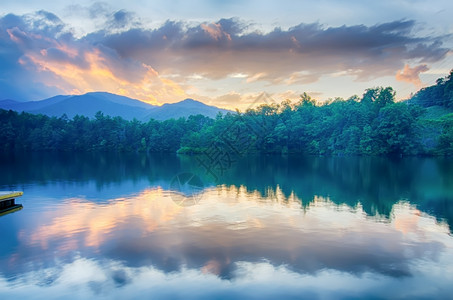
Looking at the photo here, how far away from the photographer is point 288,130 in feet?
240

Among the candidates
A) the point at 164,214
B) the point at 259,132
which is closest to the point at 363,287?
A: the point at 164,214

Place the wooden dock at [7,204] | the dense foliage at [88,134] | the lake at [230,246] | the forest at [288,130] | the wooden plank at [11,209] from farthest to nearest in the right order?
the dense foliage at [88,134] < the forest at [288,130] < the wooden dock at [7,204] < the wooden plank at [11,209] < the lake at [230,246]

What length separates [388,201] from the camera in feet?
57.2

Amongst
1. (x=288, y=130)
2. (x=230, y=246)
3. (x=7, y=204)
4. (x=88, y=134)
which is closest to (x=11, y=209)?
(x=7, y=204)

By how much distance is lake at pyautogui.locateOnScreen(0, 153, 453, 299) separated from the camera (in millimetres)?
7652

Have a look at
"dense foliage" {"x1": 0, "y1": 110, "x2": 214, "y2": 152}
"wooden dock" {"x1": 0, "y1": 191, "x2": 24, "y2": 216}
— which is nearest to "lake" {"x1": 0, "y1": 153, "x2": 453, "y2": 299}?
"wooden dock" {"x1": 0, "y1": 191, "x2": 24, "y2": 216}

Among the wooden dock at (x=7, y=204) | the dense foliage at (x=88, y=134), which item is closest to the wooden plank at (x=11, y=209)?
the wooden dock at (x=7, y=204)

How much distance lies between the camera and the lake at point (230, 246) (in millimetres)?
7652

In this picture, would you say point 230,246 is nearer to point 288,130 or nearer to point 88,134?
point 288,130

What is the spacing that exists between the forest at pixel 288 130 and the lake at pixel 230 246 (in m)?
40.4

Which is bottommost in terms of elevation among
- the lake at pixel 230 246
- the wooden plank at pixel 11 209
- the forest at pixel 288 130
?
the lake at pixel 230 246

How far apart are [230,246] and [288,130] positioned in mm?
64909

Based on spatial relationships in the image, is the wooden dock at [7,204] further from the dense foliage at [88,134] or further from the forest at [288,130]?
the dense foliage at [88,134]

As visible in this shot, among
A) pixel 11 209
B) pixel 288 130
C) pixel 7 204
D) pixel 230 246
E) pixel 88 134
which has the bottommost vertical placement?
pixel 230 246
